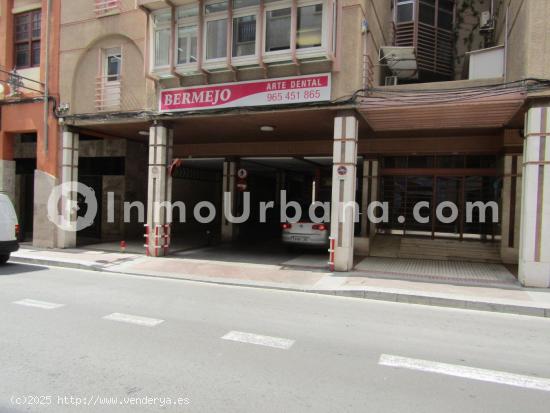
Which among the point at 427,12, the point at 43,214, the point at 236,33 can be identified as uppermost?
the point at 427,12

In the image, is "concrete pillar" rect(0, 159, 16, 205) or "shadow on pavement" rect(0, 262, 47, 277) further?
"concrete pillar" rect(0, 159, 16, 205)

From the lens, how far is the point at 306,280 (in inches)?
388

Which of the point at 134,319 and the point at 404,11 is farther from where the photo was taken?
the point at 404,11

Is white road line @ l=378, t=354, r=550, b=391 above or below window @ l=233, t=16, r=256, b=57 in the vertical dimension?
below

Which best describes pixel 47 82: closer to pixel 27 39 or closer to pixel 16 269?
pixel 27 39

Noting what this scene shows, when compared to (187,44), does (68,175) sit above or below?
below

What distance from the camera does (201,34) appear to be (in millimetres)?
11422

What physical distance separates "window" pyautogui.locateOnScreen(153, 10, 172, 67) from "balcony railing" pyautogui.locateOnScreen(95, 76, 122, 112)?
1936mm

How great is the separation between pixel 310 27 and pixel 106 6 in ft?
23.3

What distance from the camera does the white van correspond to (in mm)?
10711

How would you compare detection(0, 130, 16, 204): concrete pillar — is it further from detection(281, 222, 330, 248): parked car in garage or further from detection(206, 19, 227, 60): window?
detection(281, 222, 330, 248): parked car in garage

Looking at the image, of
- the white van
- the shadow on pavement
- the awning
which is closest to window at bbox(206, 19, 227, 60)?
the awning

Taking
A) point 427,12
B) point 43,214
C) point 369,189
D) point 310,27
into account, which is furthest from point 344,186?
point 43,214

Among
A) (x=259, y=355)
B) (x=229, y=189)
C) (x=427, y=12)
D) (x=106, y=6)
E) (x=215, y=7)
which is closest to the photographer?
(x=259, y=355)
